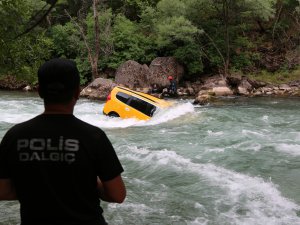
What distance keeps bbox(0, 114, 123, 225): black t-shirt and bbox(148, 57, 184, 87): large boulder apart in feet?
79.2

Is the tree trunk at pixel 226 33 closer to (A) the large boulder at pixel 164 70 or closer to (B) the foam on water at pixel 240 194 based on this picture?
(A) the large boulder at pixel 164 70

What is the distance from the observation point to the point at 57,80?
2.31 meters

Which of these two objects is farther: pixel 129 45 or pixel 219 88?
pixel 129 45

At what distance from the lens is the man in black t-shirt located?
88.4 inches

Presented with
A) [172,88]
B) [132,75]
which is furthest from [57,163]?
[132,75]

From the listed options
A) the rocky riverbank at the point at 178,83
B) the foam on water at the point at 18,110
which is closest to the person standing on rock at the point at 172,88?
the rocky riverbank at the point at 178,83

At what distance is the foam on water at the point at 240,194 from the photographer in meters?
6.59

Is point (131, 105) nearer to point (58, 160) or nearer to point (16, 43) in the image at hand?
point (16, 43)

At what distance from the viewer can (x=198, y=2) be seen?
26281mm

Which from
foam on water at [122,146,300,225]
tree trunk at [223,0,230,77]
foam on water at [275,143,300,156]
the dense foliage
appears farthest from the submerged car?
tree trunk at [223,0,230,77]

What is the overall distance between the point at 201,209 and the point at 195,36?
21715 millimetres

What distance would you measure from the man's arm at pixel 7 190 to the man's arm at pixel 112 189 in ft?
1.63

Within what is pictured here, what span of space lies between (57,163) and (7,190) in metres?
0.38

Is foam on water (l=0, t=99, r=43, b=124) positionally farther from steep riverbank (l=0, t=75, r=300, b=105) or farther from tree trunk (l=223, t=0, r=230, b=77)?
tree trunk (l=223, t=0, r=230, b=77)
